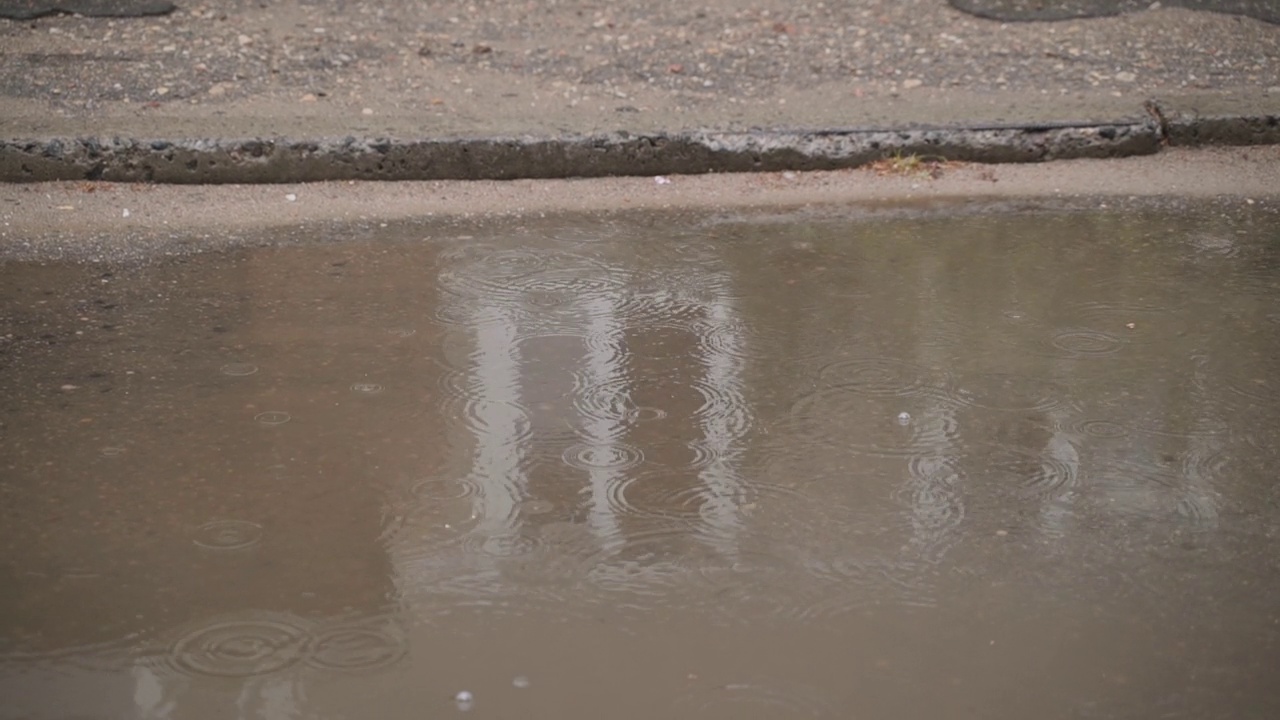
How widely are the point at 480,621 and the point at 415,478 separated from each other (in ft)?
1.84

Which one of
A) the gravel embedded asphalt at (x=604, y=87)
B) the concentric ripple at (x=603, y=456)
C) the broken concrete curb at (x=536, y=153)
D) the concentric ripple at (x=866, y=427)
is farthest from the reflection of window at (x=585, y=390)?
the gravel embedded asphalt at (x=604, y=87)

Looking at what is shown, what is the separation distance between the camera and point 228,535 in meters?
2.53

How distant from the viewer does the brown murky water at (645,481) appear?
7.06ft

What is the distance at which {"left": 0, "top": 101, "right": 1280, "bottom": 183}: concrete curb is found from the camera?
4.73 metres

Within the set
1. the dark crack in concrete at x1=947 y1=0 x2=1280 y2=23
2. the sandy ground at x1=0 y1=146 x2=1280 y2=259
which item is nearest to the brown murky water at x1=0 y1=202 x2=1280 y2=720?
the sandy ground at x1=0 y1=146 x2=1280 y2=259

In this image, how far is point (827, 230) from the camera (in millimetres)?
4352

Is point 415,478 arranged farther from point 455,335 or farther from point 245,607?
point 455,335

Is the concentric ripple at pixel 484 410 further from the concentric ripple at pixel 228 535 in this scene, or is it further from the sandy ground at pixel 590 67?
the sandy ground at pixel 590 67

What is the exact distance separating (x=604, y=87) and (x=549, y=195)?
891 mm

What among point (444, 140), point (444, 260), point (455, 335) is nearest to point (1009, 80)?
point (444, 140)

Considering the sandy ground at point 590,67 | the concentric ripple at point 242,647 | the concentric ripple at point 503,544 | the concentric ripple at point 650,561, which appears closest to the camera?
the concentric ripple at point 242,647

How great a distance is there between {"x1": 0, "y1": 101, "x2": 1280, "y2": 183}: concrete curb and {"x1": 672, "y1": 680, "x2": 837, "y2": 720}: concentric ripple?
3.07 meters

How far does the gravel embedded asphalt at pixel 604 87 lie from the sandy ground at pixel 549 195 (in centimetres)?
9

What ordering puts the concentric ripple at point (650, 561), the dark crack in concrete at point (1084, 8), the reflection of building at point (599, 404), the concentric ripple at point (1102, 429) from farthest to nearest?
1. the dark crack in concrete at point (1084, 8)
2. the concentric ripple at point (1102, 429)
3. the reflection of building at point (599, 404)
4. the concentric ripple at point (650, 561)
